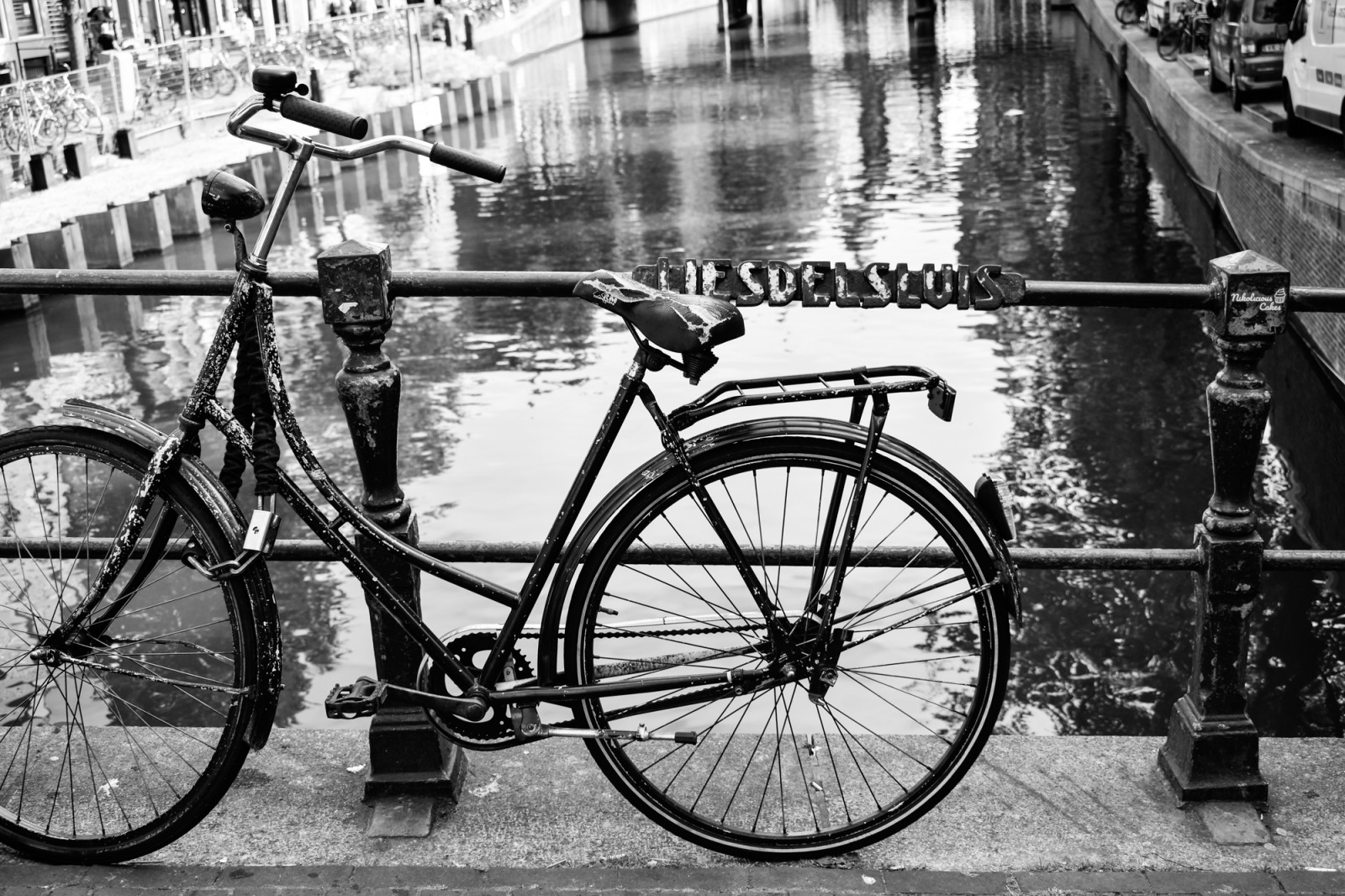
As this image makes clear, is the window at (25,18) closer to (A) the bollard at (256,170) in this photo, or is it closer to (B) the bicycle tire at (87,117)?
(B) the bicycle tire at (87,117)

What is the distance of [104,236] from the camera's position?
16781 millimetres

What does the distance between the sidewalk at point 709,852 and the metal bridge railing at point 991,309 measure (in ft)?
0.46

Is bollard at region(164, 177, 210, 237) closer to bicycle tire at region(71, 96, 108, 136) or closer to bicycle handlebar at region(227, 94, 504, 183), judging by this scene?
bicycle tire at region(71, 96, 108, 136)

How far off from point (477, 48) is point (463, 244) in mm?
26614

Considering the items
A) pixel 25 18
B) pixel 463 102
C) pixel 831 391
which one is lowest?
pixel 463 102

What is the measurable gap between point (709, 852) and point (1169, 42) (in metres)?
25.5

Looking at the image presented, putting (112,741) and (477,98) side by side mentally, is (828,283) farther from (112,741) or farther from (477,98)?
(477,98)

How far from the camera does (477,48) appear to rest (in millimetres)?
42469

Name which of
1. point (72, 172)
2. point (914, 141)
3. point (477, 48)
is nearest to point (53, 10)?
point (477, 48)

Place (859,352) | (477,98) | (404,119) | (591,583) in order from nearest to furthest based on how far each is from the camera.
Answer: (591,583)
(859,352)
(404,119)
(477,98)

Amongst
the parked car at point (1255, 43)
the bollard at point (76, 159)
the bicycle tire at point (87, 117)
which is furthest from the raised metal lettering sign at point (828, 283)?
the bicycle tire at point (87, 117)

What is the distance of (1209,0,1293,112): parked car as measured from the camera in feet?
54.6

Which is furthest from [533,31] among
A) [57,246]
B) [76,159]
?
[57,246]

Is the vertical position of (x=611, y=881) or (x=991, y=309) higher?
(x=991, y=309)
